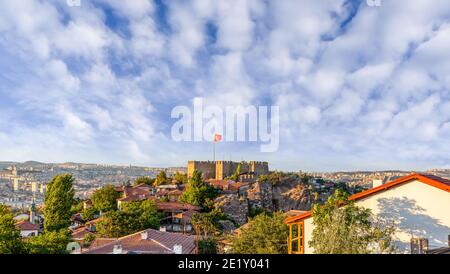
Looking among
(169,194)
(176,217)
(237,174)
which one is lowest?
(176,217)

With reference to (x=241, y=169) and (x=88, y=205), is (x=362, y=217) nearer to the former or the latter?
(x=88, y=205)

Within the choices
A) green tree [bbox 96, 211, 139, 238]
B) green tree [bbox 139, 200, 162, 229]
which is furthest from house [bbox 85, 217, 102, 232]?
green tree [bbox 139, 200, 162, 229]

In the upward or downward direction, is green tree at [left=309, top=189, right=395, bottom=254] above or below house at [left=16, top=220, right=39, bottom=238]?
above

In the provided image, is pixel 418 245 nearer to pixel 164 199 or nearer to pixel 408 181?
pixel 408 181

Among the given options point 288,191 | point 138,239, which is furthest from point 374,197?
point 288,191

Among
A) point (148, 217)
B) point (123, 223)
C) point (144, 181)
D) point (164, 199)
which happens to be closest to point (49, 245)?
point (123, 223)

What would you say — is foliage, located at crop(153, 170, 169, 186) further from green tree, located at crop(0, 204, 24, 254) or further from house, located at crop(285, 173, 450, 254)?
house, located at crop(285, 173, 450, 254)
